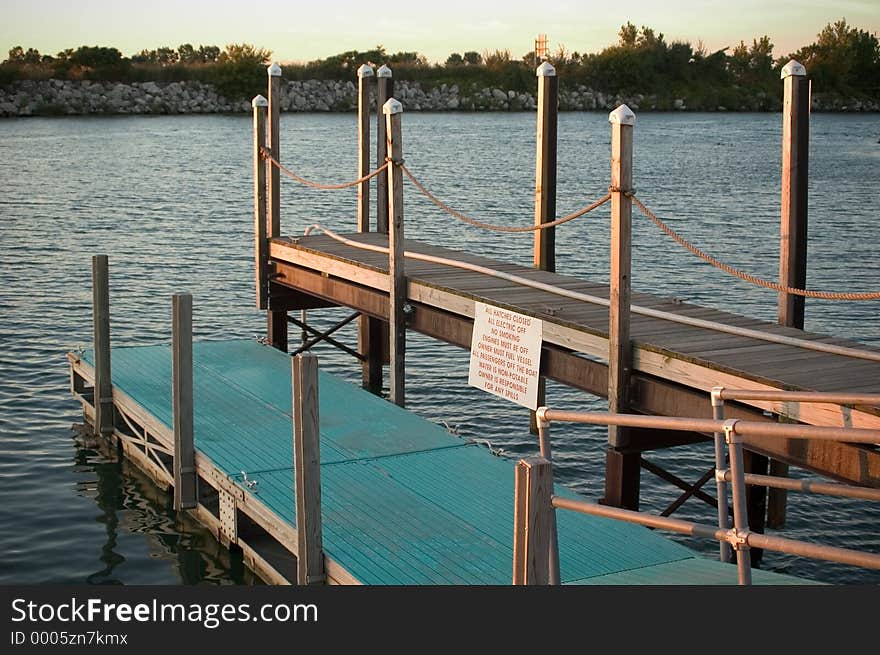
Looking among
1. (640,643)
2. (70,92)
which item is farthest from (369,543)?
(70,92)

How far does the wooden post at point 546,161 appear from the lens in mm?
13148

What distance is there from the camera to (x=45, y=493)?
43.5ft

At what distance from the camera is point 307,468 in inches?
346

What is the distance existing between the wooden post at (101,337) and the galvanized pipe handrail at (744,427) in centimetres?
837

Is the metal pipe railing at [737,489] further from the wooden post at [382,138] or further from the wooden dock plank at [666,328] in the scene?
the wooden post at [382,138]

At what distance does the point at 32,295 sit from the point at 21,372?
5.66 meters

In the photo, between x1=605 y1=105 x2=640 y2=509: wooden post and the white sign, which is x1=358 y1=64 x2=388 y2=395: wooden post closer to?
the white sign

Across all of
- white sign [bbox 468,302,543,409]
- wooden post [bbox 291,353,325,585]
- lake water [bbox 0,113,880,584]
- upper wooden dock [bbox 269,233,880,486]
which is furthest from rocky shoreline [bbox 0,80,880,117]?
wooden post [bbox 291,353,325,585]

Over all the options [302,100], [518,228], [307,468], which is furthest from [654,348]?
[302,100]

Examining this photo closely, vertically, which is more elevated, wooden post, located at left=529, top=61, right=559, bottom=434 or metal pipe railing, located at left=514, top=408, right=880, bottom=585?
wooden post, located at left=529, top=61, right=559, bottom=434

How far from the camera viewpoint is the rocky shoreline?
294 feet

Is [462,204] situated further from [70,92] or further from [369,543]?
[70,92]

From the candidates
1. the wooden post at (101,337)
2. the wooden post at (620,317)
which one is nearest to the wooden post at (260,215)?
the wooden post at (101,337)

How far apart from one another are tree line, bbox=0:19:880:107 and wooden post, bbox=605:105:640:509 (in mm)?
91311
